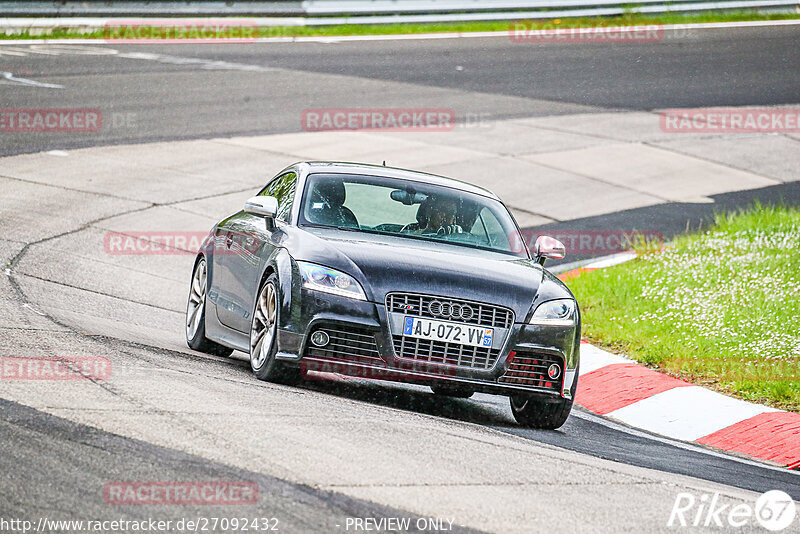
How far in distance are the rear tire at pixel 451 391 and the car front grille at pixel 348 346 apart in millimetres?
427

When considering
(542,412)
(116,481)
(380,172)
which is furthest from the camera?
(380,172)

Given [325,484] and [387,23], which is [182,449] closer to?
[325,484]

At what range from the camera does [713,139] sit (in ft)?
71.6

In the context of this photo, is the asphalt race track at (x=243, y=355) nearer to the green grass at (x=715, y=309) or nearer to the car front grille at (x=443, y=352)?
the car front grille at (x=443, y=352)

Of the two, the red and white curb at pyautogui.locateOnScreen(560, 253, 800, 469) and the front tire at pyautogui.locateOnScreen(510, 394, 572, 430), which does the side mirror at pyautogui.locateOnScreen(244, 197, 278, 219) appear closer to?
the front tire at pyautogui.locateOnScreen(510, 394, 572, 430)

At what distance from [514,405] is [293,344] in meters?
1.69

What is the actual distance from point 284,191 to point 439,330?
2.21 metres

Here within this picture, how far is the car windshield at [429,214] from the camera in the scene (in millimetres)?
8328

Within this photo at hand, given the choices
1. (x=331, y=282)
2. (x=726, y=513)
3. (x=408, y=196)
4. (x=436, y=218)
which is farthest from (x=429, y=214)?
(x=726, y=513)

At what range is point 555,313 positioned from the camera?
764 cm

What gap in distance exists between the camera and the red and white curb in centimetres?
819

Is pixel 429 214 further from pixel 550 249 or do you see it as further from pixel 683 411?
pixel 683 411

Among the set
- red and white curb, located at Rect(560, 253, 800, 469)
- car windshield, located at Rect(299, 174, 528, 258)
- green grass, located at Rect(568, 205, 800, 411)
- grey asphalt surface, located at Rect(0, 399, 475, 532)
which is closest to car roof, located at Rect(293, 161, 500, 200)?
car windshield, located at Rect(299, 174, 528, 258)

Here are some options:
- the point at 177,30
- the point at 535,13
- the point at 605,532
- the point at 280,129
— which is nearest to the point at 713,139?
the point at 280,129
